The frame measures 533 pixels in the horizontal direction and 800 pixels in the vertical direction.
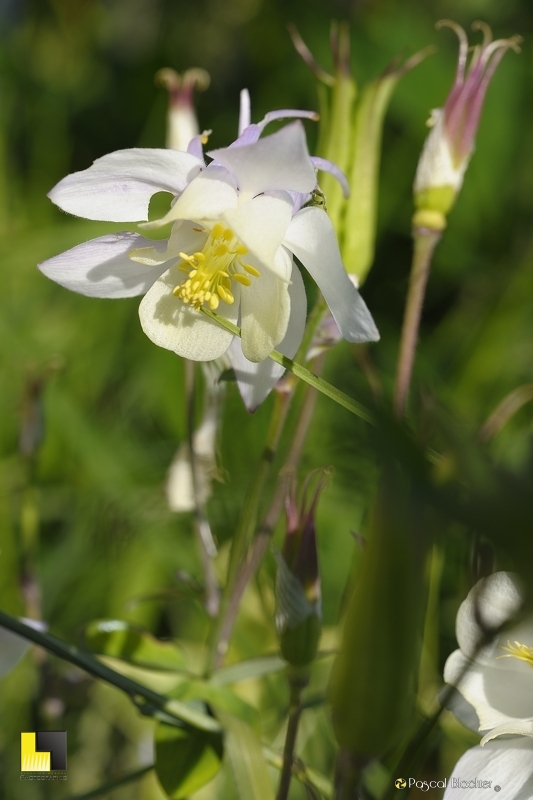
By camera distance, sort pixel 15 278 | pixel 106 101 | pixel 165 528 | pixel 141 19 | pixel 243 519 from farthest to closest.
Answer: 1. pixel 141 19
2. pixel 106 101
3. pixel 15 278
4. pixel 165 528
5. pixel 243 519

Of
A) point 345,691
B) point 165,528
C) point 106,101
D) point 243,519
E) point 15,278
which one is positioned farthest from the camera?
point 106,101

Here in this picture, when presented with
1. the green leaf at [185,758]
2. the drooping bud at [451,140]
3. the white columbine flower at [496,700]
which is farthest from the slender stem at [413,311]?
the green leaf at [185,758]

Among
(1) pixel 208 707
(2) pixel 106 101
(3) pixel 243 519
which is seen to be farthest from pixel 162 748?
(2) pixel 106 101

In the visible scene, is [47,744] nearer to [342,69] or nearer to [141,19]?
[342,69]

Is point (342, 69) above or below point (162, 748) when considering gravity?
above

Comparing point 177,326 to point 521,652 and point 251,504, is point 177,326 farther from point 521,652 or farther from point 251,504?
point 521,652

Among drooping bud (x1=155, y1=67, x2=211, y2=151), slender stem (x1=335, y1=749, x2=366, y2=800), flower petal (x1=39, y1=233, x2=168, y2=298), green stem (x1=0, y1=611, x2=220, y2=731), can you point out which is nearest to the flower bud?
slender stem (x1=335, y1=749, x2=366, y2=800)
